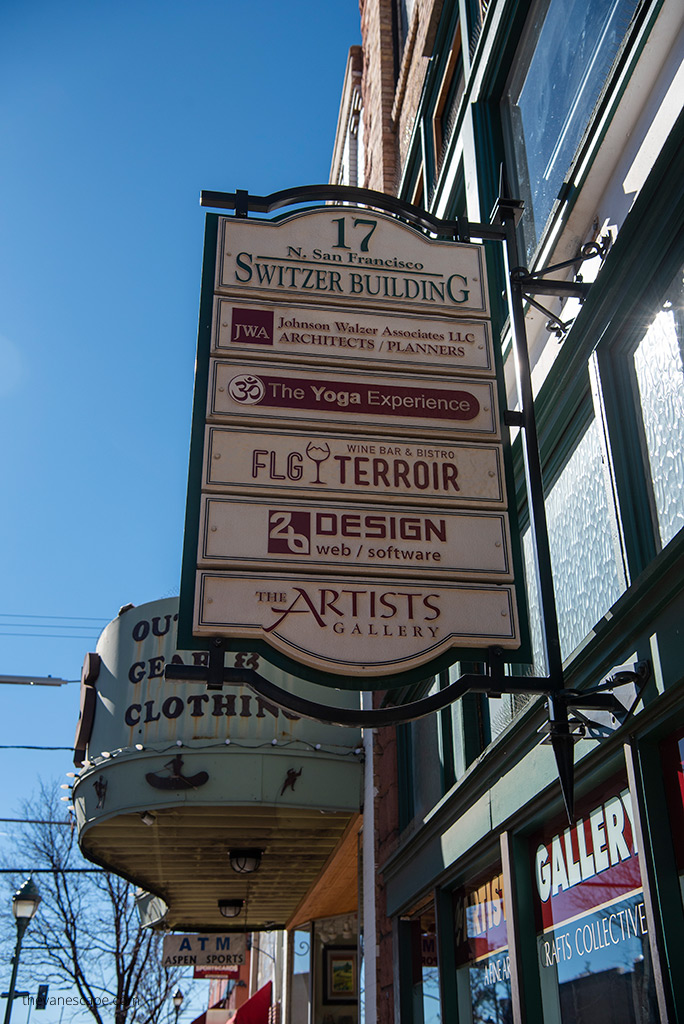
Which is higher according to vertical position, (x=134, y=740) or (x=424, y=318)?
(x=424, y=318)

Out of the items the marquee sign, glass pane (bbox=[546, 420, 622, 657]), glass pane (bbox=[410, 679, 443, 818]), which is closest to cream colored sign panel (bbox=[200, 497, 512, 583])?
the marquee sign

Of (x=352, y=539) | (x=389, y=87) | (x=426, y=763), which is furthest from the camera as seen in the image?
(x=389, y=87)

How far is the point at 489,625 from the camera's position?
16.0ft

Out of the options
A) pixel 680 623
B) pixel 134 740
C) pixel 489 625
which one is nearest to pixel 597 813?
pixel 489 625

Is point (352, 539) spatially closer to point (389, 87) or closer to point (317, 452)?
point (317, 452)

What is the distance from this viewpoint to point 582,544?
18.7 ft

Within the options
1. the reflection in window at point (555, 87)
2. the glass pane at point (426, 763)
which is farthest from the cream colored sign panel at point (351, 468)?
the glass pane at point (426, 763)

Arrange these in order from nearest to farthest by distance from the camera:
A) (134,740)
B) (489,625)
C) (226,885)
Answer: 1. (489,625)
2. (134,740)
3. (226,885)

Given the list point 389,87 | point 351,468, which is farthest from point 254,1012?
point 389,87

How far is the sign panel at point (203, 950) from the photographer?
1706cm

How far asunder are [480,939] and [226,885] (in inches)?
328

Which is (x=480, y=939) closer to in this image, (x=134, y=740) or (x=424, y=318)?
(x=424, y=318)

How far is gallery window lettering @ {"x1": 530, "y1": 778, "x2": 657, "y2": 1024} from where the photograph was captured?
4469 millimetres

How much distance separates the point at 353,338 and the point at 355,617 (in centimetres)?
177
